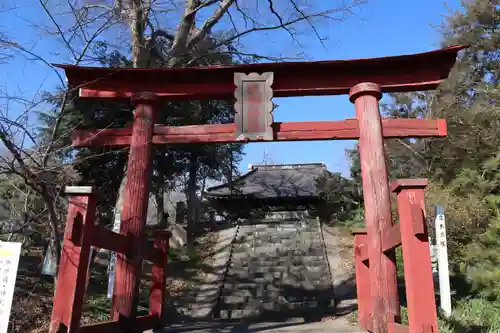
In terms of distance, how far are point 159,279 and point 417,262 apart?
13.7ft

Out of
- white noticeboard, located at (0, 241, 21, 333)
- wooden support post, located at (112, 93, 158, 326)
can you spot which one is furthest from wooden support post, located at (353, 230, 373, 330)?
white noticeboard, located at (0, 241, 21, 333)

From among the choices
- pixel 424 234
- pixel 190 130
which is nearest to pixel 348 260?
pixel 190 130

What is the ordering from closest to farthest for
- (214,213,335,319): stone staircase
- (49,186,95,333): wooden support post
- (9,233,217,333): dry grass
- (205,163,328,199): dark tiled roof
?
(49,186,95,333): wooden support post
(9,233,217,333): dry grass
(214,213,335,319): stone staircase
(205,163,328,199): dark tiled roof

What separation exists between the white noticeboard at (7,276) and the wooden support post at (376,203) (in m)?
3.73

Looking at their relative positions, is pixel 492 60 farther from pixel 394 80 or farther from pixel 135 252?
pixel 135 252

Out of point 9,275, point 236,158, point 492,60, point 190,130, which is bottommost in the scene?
point 9,275

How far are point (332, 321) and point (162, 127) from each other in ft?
14.6

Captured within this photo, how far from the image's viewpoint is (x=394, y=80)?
230 inches

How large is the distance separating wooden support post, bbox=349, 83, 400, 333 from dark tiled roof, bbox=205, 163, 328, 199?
15714 millimetres

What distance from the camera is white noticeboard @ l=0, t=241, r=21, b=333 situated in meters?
3.95

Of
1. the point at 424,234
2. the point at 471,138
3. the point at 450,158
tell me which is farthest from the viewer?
the point at 450,158

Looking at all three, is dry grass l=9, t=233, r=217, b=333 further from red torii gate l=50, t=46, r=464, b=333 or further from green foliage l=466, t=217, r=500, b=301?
green foliage l=466, t=217, r=500, b=301

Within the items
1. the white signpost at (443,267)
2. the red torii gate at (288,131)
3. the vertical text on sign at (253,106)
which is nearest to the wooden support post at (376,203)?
the red torii gate at (288,131)

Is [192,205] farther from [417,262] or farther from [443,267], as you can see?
[417,262]
